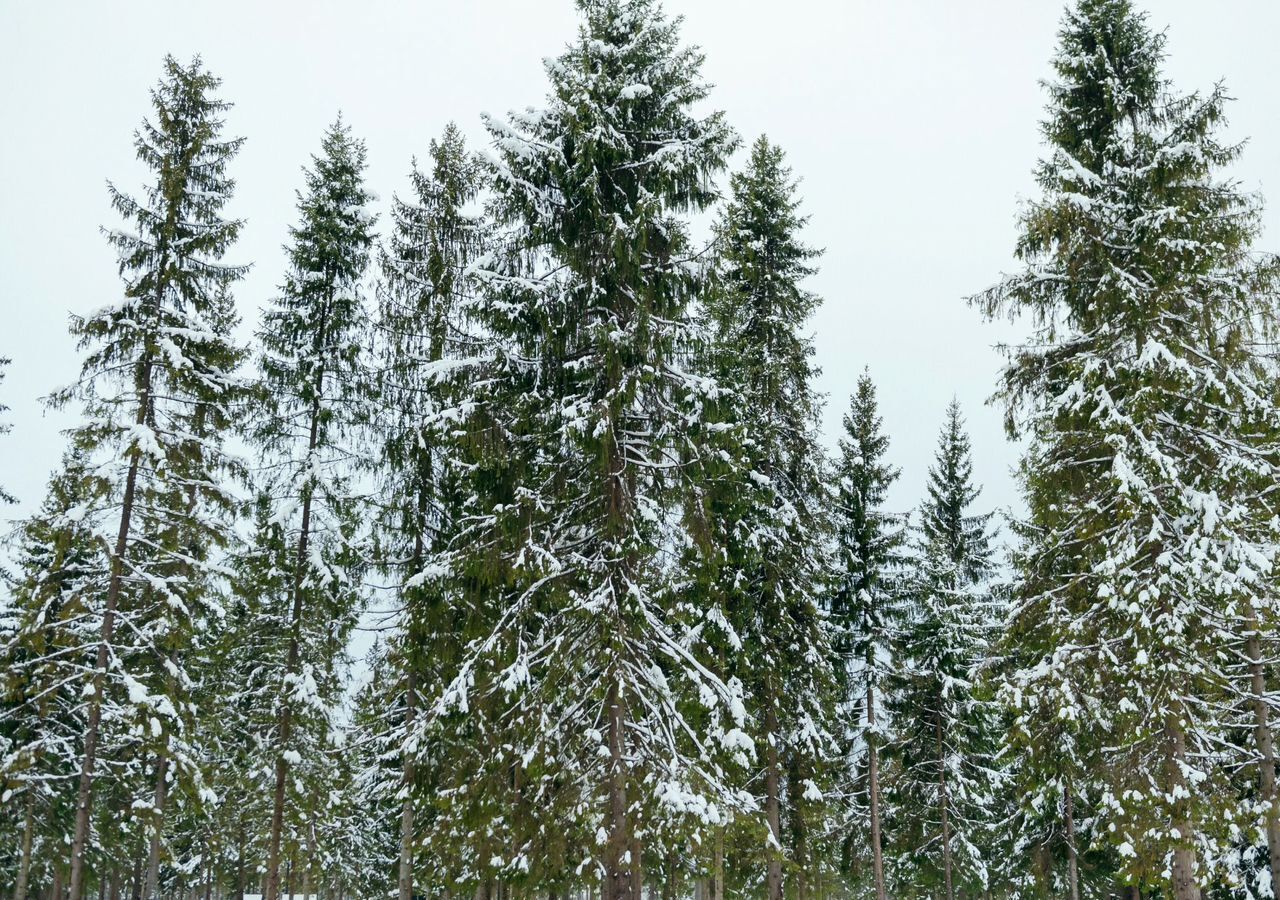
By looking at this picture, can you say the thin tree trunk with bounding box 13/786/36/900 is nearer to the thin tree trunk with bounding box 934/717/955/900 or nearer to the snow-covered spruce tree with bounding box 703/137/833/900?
the snow-covered spruce tree with bounding box 703/137/833/900

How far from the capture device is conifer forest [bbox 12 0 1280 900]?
1298 centimetres

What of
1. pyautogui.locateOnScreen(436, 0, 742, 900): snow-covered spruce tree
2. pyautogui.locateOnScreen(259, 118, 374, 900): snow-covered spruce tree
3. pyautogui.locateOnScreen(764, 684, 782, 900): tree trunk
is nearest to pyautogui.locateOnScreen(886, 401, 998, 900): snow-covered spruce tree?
pyautogui.locateOnScreen(764, 684, 782, 900): tree trunk

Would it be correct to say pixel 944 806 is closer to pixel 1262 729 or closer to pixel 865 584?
pixel 865 584

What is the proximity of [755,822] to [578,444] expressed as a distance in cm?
607

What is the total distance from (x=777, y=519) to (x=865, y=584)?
20.7 ft

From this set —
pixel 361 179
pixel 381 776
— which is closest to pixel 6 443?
pixel 361 179

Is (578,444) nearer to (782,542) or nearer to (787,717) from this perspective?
(782,542)

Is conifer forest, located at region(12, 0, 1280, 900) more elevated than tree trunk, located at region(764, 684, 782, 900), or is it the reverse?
conifer forest, located at region(12, 0, 1280, 900)

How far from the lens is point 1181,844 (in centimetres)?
1215

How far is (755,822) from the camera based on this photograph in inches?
491

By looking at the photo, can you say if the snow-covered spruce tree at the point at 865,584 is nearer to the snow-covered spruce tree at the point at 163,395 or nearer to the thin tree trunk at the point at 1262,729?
the thin tree trunk at the point at 1262,729

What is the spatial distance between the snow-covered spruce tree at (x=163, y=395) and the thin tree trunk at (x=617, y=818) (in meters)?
7.75

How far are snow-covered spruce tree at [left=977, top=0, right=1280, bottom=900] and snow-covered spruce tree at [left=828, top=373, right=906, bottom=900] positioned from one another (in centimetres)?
734

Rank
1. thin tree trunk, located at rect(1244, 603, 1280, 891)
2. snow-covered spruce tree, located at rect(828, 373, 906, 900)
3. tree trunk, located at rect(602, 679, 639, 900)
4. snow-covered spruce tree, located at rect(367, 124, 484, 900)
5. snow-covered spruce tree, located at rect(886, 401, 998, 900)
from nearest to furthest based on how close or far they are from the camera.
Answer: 1. tree trunk, located at rect(602, 679, 639, 900)
2. thin tree trunk, located at rect(1244, 603, 1280, 891)
3. snow-covered spruce tree, located at rect(367, 124, 484, 900)
4. snow-covered spruce tree, located at rect(828, 373, 906, 900)
5. snow-covered spruce tree, located at rect(886, 401, 998, 900)
